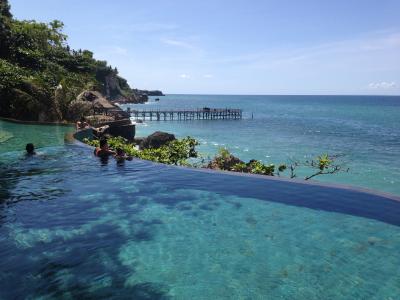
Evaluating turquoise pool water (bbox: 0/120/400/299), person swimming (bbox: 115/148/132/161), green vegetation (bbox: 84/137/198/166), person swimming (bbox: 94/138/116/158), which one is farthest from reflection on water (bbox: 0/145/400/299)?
green vegetation (bbox: 84/137/198/166)

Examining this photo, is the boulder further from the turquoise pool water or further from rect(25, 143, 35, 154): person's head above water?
the turquoise pool water

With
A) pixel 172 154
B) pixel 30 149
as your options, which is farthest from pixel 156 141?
pixel 30 149

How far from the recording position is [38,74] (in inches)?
1444

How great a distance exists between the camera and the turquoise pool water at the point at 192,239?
6.03m

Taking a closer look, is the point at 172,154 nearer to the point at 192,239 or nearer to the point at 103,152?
the point at 103,152

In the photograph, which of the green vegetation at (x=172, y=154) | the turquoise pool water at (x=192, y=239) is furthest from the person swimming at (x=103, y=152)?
the turquoise pool water at (x=192, y=239)

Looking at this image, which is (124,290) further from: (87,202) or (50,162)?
(50,162)

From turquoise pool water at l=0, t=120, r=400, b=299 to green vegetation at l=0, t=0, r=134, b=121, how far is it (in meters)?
17.4

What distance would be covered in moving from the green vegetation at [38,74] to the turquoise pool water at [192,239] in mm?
17399

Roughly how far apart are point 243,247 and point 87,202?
445 centimetres

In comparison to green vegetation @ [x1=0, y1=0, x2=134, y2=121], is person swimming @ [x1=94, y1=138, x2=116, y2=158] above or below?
below

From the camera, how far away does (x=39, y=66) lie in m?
42.4

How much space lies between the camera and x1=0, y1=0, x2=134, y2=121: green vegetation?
92.7 feet

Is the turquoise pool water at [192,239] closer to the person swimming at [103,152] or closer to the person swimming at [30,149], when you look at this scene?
the person swimming at [103,152]
